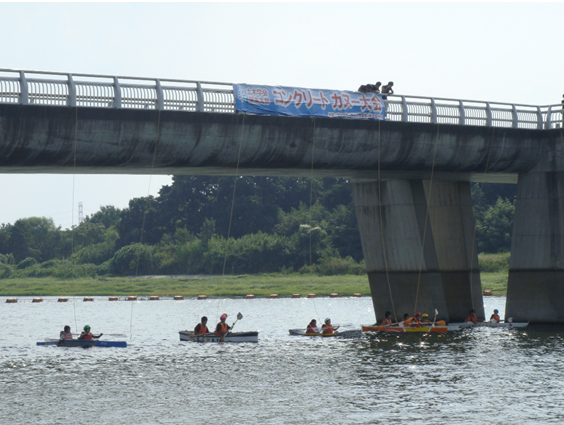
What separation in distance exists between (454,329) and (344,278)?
199 ft

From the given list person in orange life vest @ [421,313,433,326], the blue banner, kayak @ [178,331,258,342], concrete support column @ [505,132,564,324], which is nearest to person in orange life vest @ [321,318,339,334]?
kayak @ [178,331,258,342]

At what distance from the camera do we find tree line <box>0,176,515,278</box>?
394ft

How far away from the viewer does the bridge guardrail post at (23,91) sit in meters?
34.9

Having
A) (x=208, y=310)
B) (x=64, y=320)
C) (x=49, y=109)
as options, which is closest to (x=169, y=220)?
(x=208, y=310)

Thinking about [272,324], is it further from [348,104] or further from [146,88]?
[146,88]

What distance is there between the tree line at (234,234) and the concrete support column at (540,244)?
61.0 meters

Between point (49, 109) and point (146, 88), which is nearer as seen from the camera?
point (49, 109)

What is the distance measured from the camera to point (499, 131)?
4919 centimetres

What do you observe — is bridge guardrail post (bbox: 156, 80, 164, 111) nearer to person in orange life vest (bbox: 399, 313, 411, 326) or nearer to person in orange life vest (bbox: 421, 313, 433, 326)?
person in orange life vest (bbox: 399, 313, 411, 326)

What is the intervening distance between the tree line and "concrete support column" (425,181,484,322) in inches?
2289

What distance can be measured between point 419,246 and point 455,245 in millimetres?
3964

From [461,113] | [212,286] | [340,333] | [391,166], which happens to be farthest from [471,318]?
[212,286]

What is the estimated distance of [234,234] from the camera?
14162 cm

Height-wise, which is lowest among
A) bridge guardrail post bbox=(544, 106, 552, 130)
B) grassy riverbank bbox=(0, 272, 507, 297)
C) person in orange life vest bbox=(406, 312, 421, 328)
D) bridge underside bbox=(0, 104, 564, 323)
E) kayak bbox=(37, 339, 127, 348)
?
kayak bbox=(37, 339, 127, 348)
